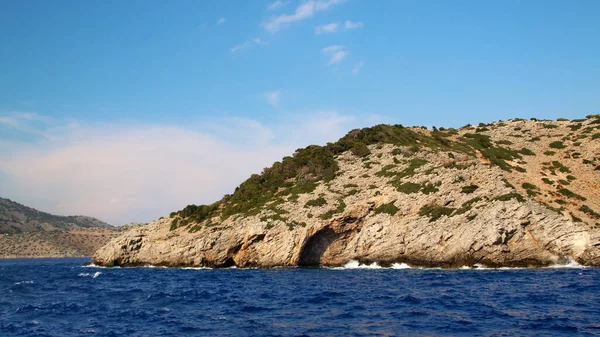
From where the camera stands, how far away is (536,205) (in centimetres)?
4447

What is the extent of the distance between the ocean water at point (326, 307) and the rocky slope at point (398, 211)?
22.7 ft

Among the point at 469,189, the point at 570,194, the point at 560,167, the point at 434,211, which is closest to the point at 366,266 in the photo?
the point at 434,211

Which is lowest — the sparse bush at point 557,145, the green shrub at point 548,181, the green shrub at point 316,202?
the green shrub at point 316,202

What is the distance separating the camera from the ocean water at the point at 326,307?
60.7ft

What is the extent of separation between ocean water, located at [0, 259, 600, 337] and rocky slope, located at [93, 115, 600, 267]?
691cm

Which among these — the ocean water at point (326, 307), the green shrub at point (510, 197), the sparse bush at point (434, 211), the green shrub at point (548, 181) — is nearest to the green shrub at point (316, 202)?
the sparse bush at point (434, 211)

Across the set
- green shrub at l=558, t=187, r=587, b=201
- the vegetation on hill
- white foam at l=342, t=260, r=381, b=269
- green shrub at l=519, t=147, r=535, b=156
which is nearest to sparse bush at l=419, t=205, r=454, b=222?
the vegetation on hill

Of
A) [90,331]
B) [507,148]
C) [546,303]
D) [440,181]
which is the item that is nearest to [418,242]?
[440,181]

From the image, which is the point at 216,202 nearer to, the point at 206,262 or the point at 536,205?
the point at 206,262

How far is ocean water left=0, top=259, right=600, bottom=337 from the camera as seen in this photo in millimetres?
18500

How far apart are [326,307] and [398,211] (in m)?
28.8

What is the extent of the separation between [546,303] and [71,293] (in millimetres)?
29771

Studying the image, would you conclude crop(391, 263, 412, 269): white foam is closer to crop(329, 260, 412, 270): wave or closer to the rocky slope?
crop(329, 260, 412, 270): wave

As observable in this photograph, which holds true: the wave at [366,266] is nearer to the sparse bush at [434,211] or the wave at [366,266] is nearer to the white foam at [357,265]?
the white foam at [357,265]
